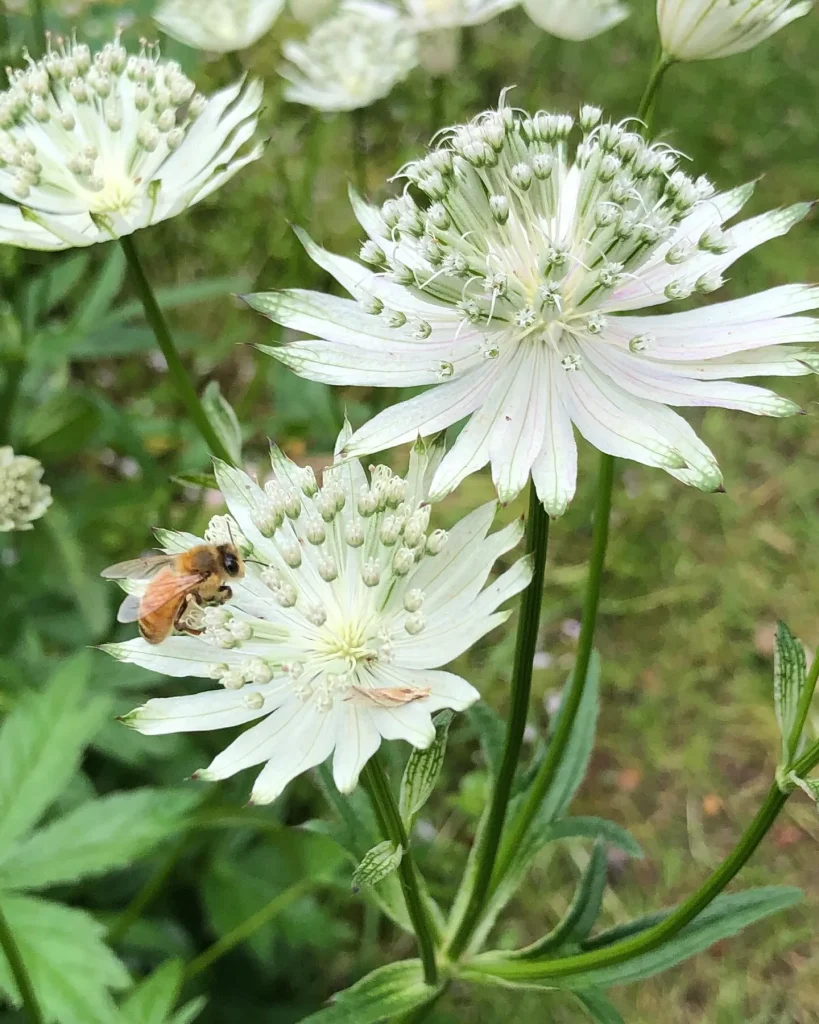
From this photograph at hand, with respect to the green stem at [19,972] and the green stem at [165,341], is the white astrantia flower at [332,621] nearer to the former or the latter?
the green stem at [165,341]

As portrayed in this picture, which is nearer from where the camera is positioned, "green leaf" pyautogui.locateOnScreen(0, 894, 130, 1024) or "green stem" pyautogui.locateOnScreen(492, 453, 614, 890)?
"green stem" pyautogui.locateOnScreen(492, 453, 614, 890)

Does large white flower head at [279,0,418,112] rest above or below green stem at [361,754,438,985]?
above

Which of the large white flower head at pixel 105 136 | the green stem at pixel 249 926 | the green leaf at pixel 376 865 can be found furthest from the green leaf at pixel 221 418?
the green stem at pixel 249 926

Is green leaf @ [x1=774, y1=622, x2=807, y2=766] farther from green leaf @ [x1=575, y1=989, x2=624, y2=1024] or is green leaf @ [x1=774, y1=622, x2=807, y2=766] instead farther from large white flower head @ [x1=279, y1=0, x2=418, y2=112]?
large white flower head @ [x1=279, y1=0, x2=418, y2=112]

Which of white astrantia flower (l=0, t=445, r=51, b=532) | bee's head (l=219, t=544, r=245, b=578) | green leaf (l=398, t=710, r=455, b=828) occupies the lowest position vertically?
green leaf (l=398, t=710, r=455, b=828)

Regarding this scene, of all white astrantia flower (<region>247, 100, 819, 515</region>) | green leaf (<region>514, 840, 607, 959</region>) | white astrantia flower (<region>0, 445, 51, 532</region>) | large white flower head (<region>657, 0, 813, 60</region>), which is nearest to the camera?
white astrantia flower (<region>247, 100, 819, 515</region>)

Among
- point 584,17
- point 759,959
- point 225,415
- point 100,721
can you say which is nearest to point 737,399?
point 225,415

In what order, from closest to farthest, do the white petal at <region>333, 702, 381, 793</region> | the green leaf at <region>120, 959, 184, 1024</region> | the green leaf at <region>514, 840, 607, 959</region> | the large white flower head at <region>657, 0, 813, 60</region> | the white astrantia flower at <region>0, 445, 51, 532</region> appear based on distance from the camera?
the white petal at <region>333, 702, 381, 793</region> → the large white flower head at <region>657, 0, 813, 60</region> → the green leaf at <region>514, 840, 607, 959</region> → the green leaf at <region>120, 959, 184, 1024</region> → the white astrantia flower at <region>0, 445, 51, 532</region>

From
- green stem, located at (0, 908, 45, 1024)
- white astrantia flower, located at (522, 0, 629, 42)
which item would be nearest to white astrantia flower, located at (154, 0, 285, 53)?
white astrantia flower, located at (522, 0, 629, 42)
